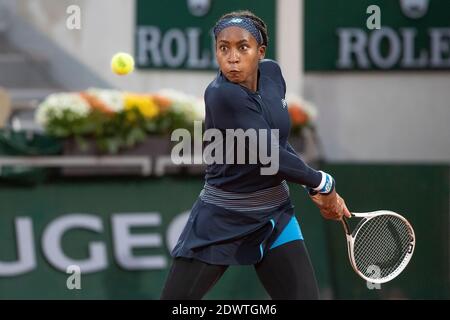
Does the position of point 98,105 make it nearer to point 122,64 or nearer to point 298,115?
point 298,115

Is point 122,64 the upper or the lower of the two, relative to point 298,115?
upper

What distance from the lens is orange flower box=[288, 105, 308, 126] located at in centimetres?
881

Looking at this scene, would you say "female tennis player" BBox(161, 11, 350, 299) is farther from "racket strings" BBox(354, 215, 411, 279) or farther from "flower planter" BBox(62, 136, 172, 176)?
"flower planter" BBox(62, 136, 172, 176)

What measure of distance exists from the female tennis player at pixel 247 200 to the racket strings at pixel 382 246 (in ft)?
1.22

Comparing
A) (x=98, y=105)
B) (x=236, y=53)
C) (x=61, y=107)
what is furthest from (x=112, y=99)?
(x=236, y=53)

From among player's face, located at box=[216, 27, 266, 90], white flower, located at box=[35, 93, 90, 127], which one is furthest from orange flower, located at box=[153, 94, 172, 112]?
player's face, located at box=[216, 27, 266, 90]

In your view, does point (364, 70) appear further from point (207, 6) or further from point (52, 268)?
point (52, 268)

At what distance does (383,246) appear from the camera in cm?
495

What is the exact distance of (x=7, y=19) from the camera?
9531mm

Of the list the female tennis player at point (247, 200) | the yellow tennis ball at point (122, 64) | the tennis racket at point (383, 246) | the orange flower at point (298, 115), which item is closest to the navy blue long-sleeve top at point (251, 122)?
the female tennis player at point (247, 200)

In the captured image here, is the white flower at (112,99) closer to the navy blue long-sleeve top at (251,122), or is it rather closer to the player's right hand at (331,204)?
the navy blue long-sleeve top at (251,122)

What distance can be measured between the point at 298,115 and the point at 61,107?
1.96 meters
